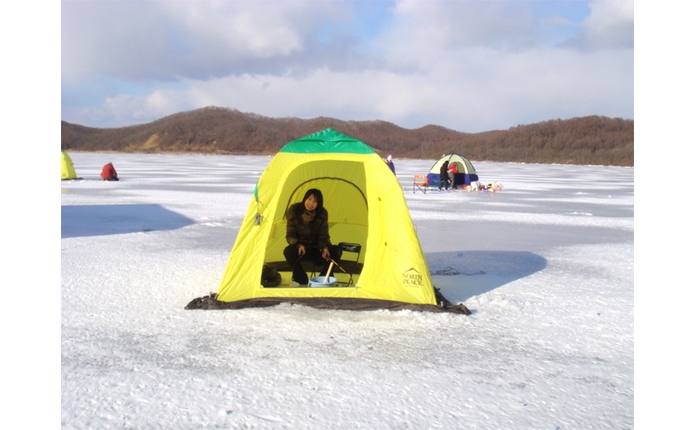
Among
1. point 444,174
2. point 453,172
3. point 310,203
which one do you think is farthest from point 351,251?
point 444,174

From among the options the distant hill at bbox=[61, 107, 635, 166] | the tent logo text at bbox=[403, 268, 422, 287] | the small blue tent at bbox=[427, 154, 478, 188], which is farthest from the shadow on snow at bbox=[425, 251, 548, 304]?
the distant hill at bbox=[61, 107, 635, 166]

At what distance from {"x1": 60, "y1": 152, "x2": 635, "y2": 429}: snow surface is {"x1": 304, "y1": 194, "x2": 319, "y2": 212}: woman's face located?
Answer: 1.22m

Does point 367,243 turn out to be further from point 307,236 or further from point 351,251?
point 351,251

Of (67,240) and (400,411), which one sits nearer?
(400,411)

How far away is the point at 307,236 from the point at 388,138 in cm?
14982

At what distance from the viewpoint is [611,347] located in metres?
4.72

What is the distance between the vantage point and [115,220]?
1161 cm

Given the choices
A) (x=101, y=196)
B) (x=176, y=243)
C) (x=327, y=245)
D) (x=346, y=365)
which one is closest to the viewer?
(x=346, y=365)

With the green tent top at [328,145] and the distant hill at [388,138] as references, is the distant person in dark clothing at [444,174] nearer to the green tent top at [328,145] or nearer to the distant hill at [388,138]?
the green tent top at [328,145]

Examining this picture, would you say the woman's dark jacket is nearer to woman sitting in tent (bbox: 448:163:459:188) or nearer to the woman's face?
the woman's face

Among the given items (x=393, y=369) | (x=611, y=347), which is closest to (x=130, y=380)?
(x=393, y=369)

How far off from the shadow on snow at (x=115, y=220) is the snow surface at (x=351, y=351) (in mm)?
1584
